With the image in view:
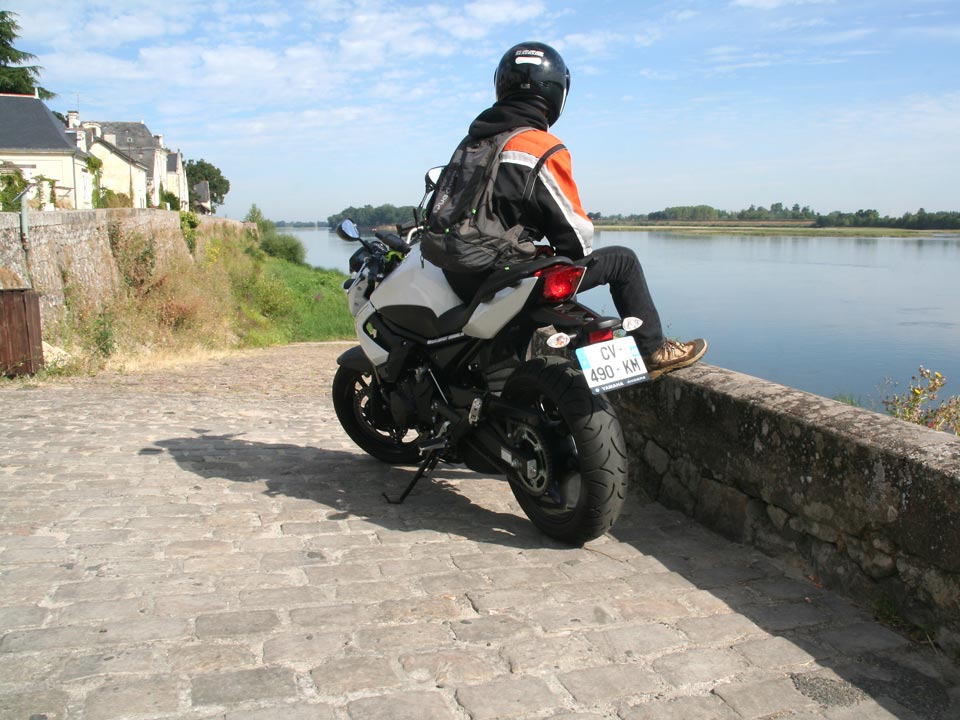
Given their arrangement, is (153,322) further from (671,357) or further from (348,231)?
(671,357)

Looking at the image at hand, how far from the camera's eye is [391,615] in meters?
2.89

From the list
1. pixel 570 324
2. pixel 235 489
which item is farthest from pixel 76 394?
pixel 570 324

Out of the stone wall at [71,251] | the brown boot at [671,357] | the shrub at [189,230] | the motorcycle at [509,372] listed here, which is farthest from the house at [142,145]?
the brown boot at [671,357]

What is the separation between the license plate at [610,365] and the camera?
3270mm

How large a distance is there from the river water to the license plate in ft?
3.46

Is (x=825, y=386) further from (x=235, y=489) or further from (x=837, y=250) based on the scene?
(x=837, y=250)

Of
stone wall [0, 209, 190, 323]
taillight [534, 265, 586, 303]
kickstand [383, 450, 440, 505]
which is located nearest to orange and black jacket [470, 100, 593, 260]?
taillight [534, 265, 586, 303]

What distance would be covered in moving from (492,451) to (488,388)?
11.6 inches

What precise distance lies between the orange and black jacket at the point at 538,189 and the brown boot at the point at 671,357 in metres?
0.60

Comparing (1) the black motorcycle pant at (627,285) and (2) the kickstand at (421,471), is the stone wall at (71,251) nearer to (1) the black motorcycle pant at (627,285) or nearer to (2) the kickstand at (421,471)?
(2) the kickstand at (421,471)

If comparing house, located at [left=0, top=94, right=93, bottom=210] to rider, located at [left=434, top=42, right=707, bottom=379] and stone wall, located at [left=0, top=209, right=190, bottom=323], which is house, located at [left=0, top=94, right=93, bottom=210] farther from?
rider, located at [left=434, top=42, right=707, bottom=379]

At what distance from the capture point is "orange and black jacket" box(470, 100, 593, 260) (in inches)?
140

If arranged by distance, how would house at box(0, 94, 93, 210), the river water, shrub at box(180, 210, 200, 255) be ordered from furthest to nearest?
house at box(0, 94, 93, 210) < shrub at box(180, 210, 200, 255) < the river water

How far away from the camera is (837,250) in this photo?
152 feet
